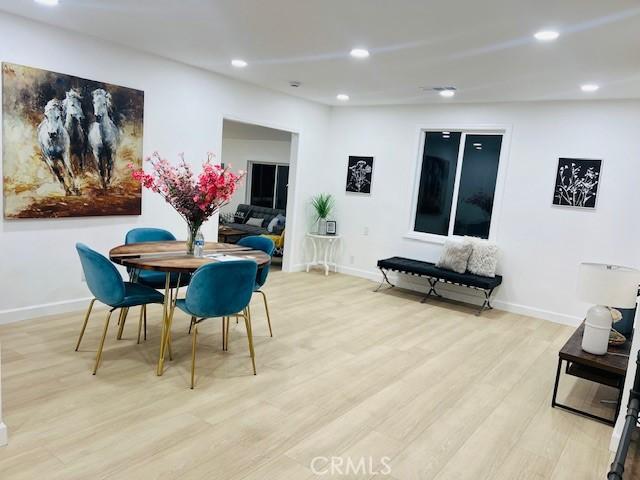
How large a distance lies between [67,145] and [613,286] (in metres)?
4.38

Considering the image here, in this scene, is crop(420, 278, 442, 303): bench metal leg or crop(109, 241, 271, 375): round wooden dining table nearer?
crop(109, 241, 271, 375): round wooden dining table

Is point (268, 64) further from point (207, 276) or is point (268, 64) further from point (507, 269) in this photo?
point (507, 269)

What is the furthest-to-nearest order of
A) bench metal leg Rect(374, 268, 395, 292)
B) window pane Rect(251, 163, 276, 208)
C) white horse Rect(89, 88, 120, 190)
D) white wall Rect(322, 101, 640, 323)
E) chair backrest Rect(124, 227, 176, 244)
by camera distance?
window pane Rect(251, 163, 276, 208) → bench metal leg Rect(374, 268, 395, 292) → white wall Rect(322, 101, 640, 323) → white horse Rect(89, 88, 120, 190) → chair backrest Rect(124, 227, 176, 244)

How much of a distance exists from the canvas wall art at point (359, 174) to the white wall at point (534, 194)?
3.8 inches

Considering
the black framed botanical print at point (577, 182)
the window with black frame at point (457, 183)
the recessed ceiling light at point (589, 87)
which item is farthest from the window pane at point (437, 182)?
the recessed ceiling light at point (589, 87)

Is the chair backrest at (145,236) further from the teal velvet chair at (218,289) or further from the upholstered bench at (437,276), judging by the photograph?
the upholstered bench at (437,276)

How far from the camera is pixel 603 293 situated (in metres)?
2.96

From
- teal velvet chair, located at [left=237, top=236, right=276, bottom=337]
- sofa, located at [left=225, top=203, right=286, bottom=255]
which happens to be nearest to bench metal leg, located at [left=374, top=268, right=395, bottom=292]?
sofa, located at [left=225, top=203, right=286, bottom=255]

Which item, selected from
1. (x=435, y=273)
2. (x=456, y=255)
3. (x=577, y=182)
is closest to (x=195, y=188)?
(x=435, y=273)

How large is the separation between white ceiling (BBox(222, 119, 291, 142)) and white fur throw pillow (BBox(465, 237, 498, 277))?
476 cm

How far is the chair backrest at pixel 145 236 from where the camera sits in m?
4.08

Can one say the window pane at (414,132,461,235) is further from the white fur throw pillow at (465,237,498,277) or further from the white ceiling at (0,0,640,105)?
the white ceiling at (0,0,640,105)

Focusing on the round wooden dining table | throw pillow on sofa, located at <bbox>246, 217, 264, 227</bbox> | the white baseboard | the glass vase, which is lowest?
the white baseboard

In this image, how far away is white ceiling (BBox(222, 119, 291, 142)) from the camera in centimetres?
921
